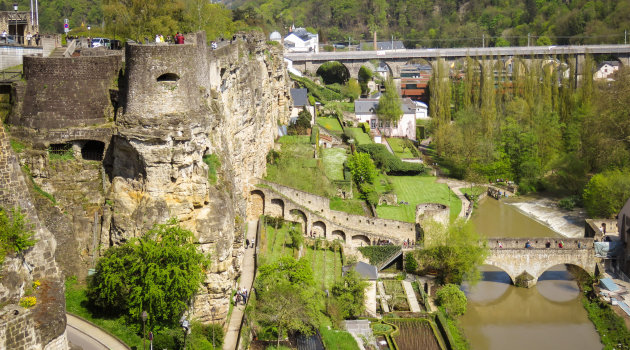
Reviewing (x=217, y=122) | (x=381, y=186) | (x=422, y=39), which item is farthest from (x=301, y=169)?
(x=422, y=39)

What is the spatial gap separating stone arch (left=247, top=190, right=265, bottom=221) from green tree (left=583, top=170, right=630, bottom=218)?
20442 millimetres

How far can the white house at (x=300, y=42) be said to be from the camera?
106125 millimetres

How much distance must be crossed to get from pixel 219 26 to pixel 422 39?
282ft

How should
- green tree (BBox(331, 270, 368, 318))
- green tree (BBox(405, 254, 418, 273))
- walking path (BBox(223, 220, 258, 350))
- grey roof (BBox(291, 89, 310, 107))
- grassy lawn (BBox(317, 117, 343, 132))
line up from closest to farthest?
1. walking path (BBox(223, 220, 258, 350))
2. green tree (BBox(331, 270, 368, 318))
3. green tree (BBox(405, 254, 418, 273))
4. grey roof (BBox(291, 89, 310, 107))
5. grassy lawn (BBox(317, 117, 343, 132))

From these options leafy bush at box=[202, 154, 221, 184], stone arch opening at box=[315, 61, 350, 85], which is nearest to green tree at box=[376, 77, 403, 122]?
stone arch opening at box=[315, 61, 350, 85]

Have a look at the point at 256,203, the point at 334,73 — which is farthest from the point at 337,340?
the point at 334,73

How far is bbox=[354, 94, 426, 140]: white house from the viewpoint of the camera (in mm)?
76625

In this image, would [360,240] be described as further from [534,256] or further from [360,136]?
[360,136]

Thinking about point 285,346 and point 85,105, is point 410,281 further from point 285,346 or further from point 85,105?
point 85,105

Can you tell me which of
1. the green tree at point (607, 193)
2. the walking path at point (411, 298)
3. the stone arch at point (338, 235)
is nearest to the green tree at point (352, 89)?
the green tree at point (607, 193)

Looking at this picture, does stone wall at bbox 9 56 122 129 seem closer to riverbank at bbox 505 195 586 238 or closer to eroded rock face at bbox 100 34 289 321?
eroded rock face at bbox 100 34 289 321

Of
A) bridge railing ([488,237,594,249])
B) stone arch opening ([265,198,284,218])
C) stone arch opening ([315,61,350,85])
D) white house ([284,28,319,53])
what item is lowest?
bridge railing ([488,237,594,249])

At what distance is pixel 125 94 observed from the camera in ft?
91.8

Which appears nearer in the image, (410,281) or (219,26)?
(410,281)
